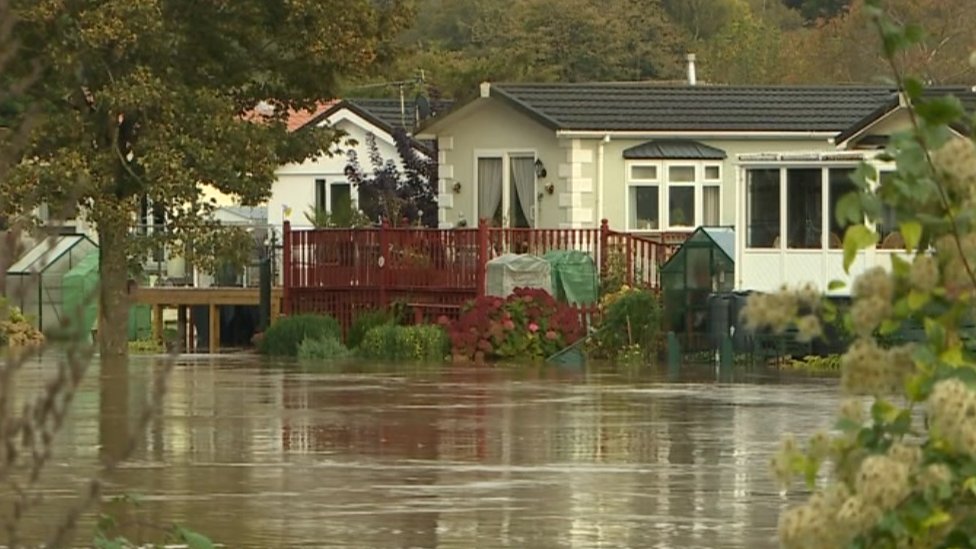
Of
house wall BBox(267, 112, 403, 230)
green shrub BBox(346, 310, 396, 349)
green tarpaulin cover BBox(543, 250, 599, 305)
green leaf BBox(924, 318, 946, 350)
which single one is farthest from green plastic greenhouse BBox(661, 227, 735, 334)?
green leaf BBox(924, 318, 946, 350)

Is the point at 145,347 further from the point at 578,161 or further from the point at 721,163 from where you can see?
the point at 721,163

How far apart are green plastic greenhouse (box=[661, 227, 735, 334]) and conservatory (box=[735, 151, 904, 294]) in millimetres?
279

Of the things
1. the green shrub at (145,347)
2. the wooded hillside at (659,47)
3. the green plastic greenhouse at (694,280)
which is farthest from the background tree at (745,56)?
the green plastic greenhouse at (694,280)

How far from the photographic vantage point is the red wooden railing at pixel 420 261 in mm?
38469

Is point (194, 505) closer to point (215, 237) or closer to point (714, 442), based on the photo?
point (714, 442)

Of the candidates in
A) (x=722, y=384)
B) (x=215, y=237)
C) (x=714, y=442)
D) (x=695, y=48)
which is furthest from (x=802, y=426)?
(x=695, y=48)

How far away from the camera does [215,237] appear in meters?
36.8

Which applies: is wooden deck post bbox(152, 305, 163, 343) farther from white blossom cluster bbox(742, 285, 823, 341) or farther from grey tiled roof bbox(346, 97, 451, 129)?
white blossom cluster bbox(742, 285, 823, 341)

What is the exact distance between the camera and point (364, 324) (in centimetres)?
3869

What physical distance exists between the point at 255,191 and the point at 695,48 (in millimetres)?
57144

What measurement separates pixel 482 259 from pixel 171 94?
19.0 feet

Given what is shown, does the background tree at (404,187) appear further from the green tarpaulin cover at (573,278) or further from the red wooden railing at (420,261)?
the green tarpaulin cover at (573,278)

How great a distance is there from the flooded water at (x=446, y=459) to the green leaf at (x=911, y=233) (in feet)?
13.9

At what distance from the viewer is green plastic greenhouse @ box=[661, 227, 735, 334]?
3591 cm
